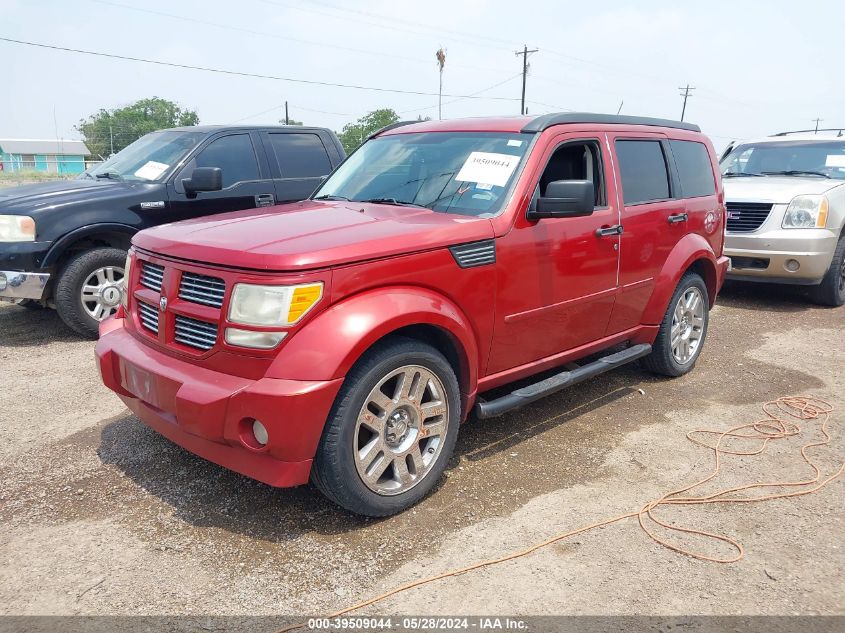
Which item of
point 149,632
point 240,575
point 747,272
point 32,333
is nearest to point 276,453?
point 240,575

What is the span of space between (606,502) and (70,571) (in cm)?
250

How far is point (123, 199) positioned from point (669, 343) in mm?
4952

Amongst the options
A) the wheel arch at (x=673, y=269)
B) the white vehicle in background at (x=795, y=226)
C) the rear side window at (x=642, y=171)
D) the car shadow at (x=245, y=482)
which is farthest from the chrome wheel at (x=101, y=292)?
the white vehicle in background at (x=795, y=226)

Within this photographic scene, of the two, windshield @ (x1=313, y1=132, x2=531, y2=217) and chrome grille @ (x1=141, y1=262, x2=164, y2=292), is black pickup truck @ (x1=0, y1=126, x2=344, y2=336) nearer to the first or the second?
windshield @ (x1=313, y1=132, x2=531, y2=217)

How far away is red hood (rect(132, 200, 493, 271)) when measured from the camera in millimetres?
2875

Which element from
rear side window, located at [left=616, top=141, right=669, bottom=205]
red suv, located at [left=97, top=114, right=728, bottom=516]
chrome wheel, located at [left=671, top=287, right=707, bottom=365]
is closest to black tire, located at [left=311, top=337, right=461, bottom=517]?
red suv, located at [left=97, top=114, right=728, bottom=516]

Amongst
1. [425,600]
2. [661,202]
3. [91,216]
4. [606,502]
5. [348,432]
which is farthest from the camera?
[91,216]

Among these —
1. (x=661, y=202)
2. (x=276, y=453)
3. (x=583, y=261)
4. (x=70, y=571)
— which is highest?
(x=661, y=202)

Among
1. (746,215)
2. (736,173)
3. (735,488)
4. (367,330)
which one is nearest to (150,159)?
(367,330)

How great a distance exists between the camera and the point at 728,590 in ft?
9.01

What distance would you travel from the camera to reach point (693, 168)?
531cm

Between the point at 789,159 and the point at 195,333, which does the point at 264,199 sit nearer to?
the point at 195,333

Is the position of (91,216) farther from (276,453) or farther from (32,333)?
(276,453)

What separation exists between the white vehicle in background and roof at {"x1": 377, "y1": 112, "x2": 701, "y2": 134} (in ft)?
12.5
